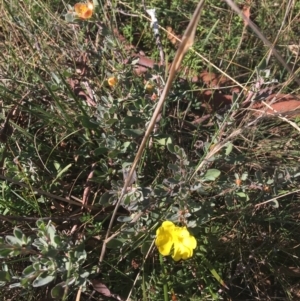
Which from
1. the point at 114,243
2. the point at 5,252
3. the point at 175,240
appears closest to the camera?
the point at 5,252

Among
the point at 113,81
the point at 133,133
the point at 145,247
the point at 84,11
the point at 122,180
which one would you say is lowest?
the point at 145,247

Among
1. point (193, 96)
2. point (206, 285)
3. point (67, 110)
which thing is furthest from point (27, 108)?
point (206, 285)

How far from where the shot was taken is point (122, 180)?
1.59m

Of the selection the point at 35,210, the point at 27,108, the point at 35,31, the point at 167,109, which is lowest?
the point at 35,210

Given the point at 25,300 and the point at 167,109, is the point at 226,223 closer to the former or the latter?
the point at 167,109

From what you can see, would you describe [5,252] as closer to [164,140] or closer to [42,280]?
[42,280]

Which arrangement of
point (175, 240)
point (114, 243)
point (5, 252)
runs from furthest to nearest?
point (114, 243) < point (175, 240) < point (5, 252)

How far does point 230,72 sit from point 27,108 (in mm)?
883

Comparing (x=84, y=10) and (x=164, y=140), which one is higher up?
(x=84, y=10)

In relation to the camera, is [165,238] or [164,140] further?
[164,140]

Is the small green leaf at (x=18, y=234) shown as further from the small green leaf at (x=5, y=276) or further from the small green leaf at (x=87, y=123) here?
the small green leaf at (x=87, y=123)

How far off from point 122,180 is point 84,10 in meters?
0.54

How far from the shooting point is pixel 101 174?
173cm

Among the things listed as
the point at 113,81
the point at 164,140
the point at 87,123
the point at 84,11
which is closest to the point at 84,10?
the point at 84,11
